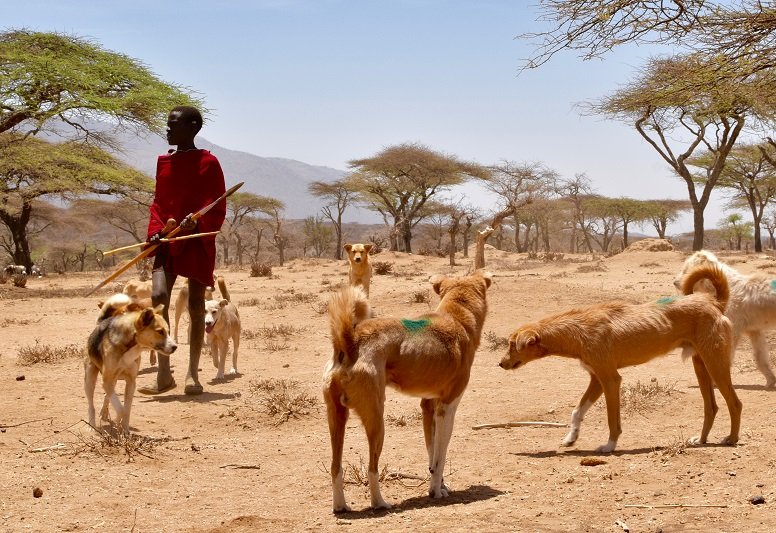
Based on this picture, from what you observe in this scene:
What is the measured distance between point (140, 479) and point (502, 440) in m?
2.68

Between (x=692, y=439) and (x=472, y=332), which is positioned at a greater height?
(x=472, y=332)

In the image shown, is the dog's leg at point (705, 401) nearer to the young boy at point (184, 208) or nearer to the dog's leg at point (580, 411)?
the dog's leg at point (580, 411)

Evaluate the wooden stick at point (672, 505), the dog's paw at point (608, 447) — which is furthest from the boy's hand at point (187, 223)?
the wooden stick at point (672, 505)

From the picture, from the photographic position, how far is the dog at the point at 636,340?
5879 mm

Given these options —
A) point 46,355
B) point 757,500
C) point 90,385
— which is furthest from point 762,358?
point 46,355

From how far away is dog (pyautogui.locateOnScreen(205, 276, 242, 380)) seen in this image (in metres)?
9.20

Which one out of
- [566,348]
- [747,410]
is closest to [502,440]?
[566,348]

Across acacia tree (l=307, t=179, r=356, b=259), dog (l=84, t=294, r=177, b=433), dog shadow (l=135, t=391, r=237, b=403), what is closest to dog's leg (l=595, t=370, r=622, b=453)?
dog (l=84, t=294, r=177, b=433)

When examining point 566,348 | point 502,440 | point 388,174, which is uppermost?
point 388,174

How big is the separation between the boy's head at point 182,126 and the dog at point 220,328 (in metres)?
1.79

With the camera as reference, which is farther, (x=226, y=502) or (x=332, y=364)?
(x=226, y=502)

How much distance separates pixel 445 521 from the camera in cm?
420

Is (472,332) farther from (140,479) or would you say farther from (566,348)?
(140,479)

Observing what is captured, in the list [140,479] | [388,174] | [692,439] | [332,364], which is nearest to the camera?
[332,364]
